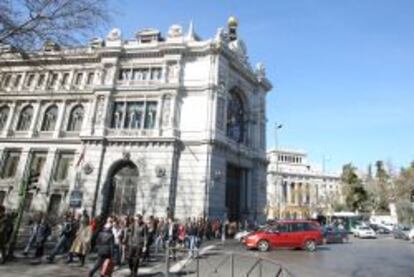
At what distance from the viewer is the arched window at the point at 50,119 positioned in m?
38.2

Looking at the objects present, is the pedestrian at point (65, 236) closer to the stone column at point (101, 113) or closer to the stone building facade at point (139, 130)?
the stone building facade at point (139, 130)

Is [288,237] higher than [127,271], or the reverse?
[288,237]

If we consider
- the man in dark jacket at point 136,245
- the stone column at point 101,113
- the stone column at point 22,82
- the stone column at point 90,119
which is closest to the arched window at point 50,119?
the stone column at point 90,119

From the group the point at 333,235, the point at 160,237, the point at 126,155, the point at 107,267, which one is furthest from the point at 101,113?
the point at 107,267

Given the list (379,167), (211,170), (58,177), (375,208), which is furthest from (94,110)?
(379,167)

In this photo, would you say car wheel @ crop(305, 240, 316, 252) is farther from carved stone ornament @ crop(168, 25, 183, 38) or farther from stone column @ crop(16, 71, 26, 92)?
stone column @ crop(16, 71, 26, 92)

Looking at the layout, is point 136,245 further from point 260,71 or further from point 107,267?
point 260,71

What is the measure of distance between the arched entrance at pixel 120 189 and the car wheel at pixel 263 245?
46.5 ft

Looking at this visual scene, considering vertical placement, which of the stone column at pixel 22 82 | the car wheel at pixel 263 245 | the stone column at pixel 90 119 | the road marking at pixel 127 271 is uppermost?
the stone column at pixel 22 82

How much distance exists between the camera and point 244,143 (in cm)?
3978

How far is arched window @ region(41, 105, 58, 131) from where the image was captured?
3816cm

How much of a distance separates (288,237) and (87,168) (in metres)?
19.6

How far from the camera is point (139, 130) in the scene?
33.9m

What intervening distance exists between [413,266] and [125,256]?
12.2 metres
